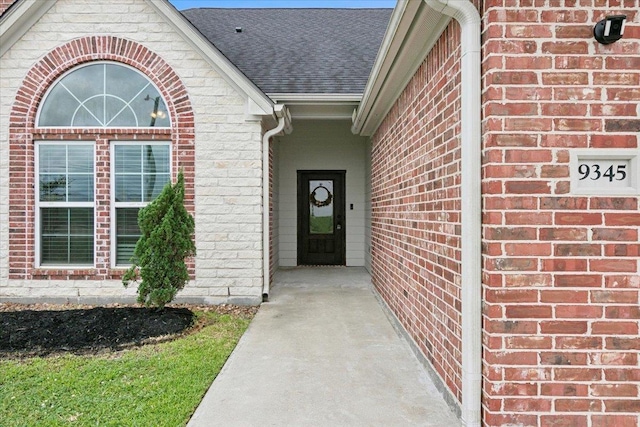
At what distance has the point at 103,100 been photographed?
6.02 metres

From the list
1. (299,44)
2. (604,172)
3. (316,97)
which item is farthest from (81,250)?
(604,172)

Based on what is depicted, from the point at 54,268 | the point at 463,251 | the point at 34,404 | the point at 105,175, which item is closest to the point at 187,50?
the point at 105,175

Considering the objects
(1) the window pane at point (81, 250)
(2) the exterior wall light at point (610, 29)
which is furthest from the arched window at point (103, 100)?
(2) the exterior wall light at point (610, 29)

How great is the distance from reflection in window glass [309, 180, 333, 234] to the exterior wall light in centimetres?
775

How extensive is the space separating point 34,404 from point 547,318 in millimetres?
3581

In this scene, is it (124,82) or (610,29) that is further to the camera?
(124,82)

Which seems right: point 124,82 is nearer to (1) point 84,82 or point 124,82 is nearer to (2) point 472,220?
(1) point 84,82

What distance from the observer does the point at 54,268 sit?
6.00m

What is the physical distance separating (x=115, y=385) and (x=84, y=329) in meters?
1.61

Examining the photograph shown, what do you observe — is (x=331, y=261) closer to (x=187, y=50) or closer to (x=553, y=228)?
(x=187, y=50)

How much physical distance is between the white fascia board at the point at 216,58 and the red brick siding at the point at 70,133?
1.85 ft

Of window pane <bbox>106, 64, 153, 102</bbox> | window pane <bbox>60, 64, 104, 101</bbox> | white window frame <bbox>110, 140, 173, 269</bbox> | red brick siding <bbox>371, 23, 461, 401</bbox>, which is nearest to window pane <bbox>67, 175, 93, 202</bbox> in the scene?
white window frame <bbox>110, 140, 173, 269</bbox>

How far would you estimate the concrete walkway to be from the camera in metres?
2.76

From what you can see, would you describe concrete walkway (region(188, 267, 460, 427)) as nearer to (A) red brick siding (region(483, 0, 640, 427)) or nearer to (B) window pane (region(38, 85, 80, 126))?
(A) red brick siding (region(483, 0, 640, 427))
